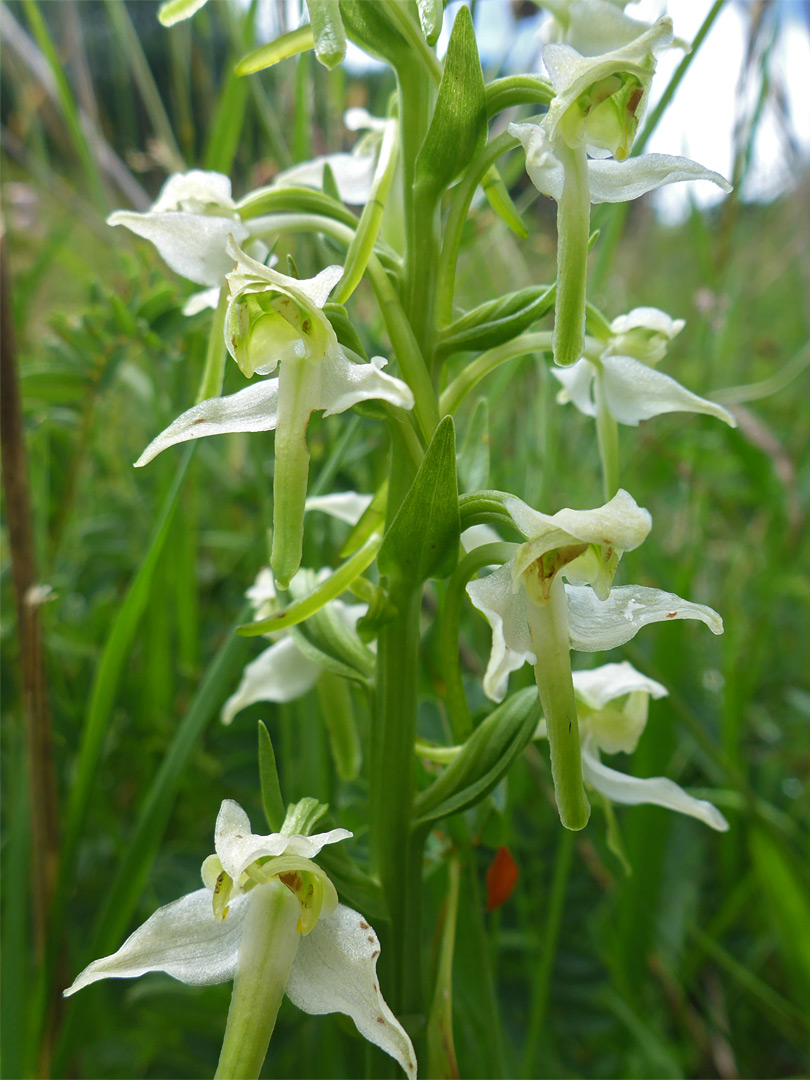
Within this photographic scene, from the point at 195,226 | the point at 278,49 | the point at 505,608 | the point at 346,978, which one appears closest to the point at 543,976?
the point at 346,978

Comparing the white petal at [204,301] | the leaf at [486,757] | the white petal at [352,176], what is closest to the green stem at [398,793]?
the leaf at [486,757]

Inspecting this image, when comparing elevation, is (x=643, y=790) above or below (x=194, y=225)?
below

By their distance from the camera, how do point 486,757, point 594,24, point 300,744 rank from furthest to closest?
point 300,744 → point 594,24 → point 486,757

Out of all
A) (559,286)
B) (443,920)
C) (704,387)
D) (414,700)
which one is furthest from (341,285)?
(704,387)

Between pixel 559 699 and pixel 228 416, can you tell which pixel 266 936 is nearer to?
pixel 559 699

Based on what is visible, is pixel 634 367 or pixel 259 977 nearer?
pixel 259 977

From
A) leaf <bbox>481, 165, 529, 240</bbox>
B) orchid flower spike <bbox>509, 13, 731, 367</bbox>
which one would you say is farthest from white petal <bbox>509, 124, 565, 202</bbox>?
leaf <bbox>481, 165, 529, 240</bbox>

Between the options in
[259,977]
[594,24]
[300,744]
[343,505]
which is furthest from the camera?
[300,744]
